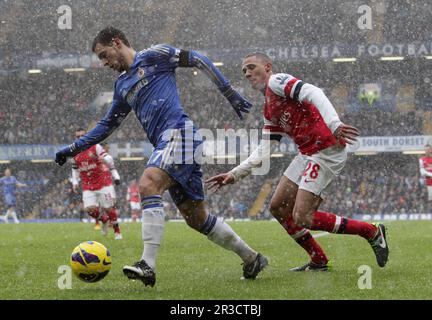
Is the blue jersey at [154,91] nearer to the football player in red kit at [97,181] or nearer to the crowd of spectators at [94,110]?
the football player in red kit at [97,181]

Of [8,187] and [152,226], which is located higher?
[152,226]

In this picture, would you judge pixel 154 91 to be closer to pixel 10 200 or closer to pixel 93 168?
pixel 93 168

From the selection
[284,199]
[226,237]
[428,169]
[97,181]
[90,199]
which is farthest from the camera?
[428,169]

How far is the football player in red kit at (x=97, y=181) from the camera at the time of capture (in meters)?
15.0

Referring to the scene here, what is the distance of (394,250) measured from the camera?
1029 centimetres

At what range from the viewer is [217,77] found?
680 cm

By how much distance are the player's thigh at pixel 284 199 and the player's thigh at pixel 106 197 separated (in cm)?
801

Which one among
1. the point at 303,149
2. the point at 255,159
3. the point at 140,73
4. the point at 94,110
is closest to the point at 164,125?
the point at 140,73

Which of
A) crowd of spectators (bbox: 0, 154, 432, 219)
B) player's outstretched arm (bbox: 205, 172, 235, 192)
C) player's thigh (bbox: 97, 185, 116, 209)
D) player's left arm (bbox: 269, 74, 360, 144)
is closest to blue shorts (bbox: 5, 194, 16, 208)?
crowd of spectators (bbox: 0, 154, 432, 219)

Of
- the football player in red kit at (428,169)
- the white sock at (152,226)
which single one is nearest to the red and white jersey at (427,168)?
the football player in red kit at (428,169)

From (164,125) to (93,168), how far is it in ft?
29.5

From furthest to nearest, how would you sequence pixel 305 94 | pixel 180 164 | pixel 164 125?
pixel 305 94 → pixel 164 125 → pixel 180 164

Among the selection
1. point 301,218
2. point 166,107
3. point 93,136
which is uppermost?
point 166,107

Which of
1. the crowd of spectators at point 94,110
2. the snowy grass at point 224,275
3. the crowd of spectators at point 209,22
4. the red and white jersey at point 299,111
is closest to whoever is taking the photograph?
the snowy grass at point 224,275
